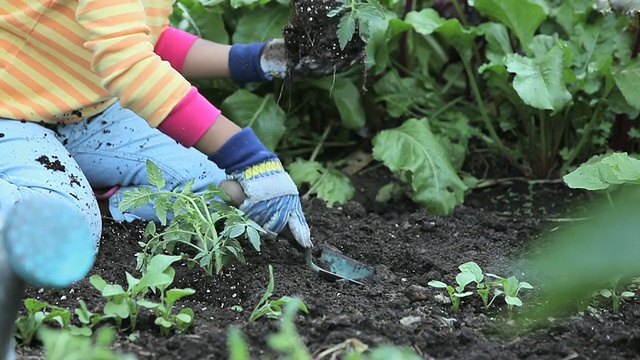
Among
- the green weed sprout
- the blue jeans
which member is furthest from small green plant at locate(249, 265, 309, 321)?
the blue jeans

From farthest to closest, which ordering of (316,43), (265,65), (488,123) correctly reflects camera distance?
(488,123) < (265,65) < (316,43)

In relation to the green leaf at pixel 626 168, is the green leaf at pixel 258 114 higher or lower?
lower

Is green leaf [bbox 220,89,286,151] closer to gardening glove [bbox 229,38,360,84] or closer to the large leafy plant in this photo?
the large leafy plant

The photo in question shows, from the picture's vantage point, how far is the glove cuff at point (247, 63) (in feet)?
8.06

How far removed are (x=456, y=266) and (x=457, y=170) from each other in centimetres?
80

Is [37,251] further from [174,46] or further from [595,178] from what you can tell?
[174,46]

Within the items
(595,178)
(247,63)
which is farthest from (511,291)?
(247,63)

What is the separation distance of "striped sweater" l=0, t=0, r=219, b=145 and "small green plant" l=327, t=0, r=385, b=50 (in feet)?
1.14

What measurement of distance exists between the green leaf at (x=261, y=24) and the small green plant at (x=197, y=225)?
2.94 ft

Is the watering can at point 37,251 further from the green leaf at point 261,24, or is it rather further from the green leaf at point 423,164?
the green leaf at point 261,24

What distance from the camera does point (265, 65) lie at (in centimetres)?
245

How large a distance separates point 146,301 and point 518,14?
5.30ft

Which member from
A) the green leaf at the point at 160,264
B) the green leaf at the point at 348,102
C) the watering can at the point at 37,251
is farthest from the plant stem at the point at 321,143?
the watering can at the point at 37,251

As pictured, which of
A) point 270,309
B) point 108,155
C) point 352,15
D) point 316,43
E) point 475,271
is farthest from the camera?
point 108,155
